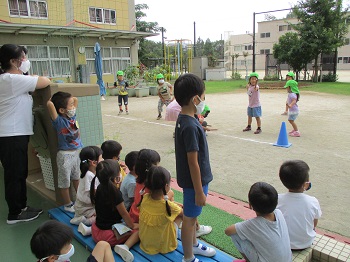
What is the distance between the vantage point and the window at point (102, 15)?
67.2 feet

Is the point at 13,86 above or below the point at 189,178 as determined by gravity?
above

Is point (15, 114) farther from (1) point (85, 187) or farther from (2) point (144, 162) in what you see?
(2) point (144, 162)

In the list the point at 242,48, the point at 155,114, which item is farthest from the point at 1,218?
the point at 242,48

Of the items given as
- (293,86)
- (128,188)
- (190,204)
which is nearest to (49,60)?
(293,86)

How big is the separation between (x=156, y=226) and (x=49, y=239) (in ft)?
2.83

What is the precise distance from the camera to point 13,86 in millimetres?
2762

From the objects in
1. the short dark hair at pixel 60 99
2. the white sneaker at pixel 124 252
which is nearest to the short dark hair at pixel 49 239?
the white sneaker at pixel 124 252

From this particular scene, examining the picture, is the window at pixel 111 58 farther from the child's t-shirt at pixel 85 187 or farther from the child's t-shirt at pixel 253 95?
the child's t-shirt at pixel 85 187

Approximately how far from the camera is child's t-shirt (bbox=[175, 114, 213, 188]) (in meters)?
2.03

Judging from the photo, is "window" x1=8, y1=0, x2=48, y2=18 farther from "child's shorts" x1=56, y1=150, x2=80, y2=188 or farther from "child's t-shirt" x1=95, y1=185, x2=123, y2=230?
"child's t-shirt" x1=95, y1=185, x2=123, y2=230

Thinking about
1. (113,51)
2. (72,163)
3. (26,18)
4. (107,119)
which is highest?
(26,18)

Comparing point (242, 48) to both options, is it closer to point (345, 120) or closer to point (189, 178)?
point (345, 120)

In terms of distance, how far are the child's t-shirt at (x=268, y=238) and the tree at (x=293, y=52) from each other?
68.7 ft

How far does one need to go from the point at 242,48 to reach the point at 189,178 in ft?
183
